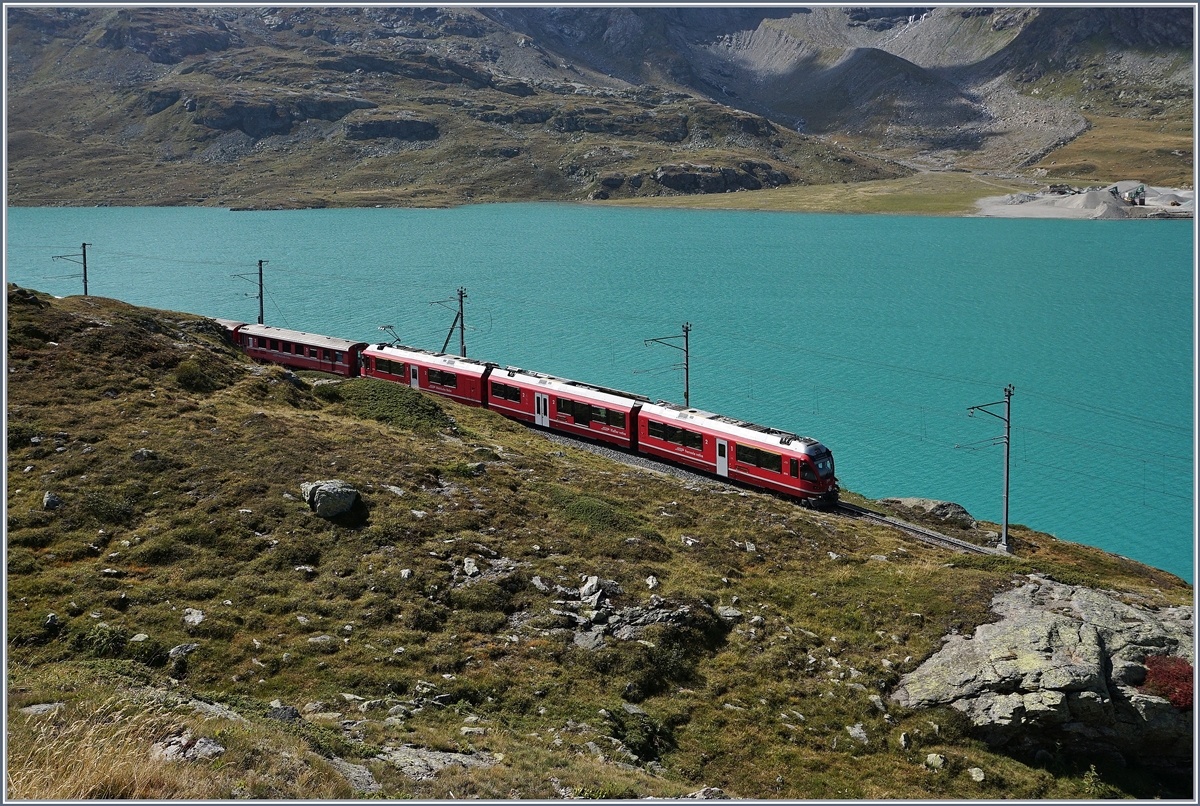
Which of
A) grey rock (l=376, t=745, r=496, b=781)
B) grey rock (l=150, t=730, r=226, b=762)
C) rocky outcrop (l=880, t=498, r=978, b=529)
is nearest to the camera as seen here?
grey rock (l=150, t=730, r=226, b=762)

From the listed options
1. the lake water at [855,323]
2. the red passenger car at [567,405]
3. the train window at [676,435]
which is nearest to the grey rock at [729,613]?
the train window at [676,435]

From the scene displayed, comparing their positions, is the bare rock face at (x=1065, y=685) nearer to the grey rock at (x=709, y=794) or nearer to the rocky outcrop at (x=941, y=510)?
the grey rock at (x=709, y=794)

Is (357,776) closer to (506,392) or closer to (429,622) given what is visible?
(429,622)

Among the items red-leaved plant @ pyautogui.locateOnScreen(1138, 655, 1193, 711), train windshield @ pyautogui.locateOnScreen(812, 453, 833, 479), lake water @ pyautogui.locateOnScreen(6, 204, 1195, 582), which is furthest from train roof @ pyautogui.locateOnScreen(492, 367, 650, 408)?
red-leaved plant @ pyautogui.locateOnScreen(1138, 655, 1193, 711)

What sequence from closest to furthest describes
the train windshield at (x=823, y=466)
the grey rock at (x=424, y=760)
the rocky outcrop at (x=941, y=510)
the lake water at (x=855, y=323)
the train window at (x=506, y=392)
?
the grey rock at (x=424, y=760), the train windshield at (x=823, y=466), the rocky outcrop at (x=941, y=510), the train window at (x=506, y=392), the lake water at (x=855, y=323)

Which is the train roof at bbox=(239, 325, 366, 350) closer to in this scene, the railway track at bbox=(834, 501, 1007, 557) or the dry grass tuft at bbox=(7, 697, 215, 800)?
the railway track at bbox=(834, 501, 1007, 557)

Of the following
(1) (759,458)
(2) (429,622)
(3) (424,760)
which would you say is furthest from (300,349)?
(3) (424,760)
